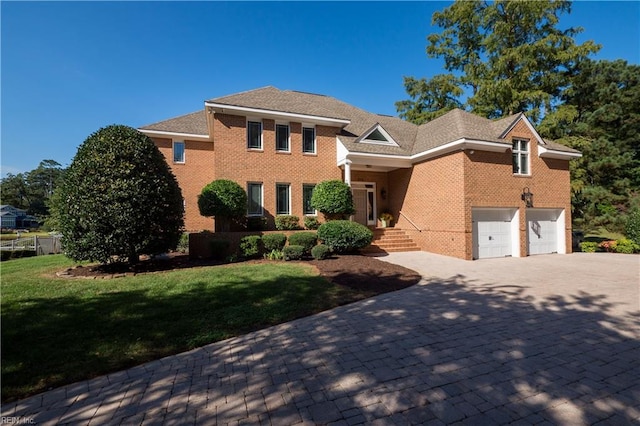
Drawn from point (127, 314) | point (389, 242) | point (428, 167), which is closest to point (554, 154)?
point (428, 167)

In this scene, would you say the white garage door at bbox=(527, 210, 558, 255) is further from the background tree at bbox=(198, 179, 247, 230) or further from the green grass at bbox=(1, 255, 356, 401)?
the background tree at bbox=(198, 179, 247, 230)

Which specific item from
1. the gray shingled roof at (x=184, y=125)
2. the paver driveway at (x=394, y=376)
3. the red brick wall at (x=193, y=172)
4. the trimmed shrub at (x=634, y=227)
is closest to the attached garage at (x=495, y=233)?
the trimmed shrub at (x=634, y=227)

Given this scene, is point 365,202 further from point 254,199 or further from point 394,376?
point 394,376

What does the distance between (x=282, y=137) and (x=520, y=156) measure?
1210cm

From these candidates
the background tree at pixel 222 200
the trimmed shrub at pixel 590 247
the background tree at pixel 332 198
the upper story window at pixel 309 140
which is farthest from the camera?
the trimmed shrub at pixel 590 247

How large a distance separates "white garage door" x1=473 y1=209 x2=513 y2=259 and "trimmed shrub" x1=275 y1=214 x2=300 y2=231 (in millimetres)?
8487

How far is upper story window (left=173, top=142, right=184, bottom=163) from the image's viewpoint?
1783cm

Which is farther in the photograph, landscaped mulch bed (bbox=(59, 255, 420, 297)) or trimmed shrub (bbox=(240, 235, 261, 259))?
trimmed shrub (bbox=(240, 235, 261, 259))

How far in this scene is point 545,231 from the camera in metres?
14.8

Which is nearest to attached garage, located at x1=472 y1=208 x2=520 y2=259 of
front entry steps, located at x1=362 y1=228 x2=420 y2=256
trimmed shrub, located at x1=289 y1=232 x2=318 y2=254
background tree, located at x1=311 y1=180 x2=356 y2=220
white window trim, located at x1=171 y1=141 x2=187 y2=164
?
front entry steps, located at x1=362 y1=228 x2=420 y2=256

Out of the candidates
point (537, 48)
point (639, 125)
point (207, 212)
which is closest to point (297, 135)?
point (207, 212)

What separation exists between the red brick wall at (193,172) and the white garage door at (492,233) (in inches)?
607

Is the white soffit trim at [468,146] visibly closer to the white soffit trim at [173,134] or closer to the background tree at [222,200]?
the background tree at [222,200]

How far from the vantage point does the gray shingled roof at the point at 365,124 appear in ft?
44.3
